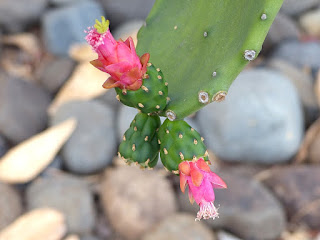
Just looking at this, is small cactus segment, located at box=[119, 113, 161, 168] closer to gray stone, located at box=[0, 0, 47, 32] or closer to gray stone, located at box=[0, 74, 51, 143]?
gray stone, located at box=[0, 74, 51, 143]

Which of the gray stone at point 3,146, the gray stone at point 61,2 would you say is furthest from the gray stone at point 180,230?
the gray stone at point 61,2

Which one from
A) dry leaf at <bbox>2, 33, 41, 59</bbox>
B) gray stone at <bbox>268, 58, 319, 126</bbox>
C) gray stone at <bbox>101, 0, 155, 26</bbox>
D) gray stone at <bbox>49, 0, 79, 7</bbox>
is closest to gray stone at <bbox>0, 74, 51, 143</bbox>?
dry leaf at <bbox>2, 33, 41, 59</bbox>

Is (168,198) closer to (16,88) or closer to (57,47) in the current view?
(16,88)

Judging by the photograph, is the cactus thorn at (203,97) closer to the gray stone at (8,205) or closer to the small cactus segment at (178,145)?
the small cactus segment at (178,145)

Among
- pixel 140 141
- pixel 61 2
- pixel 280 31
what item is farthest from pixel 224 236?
pixel 61 2

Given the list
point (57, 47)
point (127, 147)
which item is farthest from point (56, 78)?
point (127, 147)

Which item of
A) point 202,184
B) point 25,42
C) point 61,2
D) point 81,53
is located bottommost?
point 202,184

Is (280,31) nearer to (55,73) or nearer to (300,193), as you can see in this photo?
(300,193)
